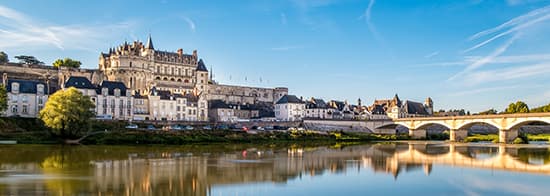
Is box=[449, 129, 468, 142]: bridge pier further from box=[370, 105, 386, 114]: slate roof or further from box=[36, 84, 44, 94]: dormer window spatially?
box=[36, 84, 44, 94]: dormer window

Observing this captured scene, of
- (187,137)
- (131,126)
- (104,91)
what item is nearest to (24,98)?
(104,91)

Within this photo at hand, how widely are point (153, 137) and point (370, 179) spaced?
26765 mm

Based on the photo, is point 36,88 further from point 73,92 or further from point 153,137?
point 153,137

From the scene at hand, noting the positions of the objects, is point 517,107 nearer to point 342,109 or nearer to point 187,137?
point 342,109

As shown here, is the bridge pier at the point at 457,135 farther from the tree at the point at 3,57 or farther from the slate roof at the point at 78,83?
the tree at the point at 3,57

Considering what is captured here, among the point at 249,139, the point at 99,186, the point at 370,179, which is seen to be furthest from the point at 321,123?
the point at 99,186

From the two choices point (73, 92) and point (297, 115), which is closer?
point (73, 92)

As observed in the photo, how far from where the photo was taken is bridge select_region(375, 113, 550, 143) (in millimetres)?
48844

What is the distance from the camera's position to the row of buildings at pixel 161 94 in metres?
56.7

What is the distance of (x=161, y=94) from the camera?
215 feet

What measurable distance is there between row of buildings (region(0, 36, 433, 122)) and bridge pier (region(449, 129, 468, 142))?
2349cm

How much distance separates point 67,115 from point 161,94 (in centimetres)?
2680

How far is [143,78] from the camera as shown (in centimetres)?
8862

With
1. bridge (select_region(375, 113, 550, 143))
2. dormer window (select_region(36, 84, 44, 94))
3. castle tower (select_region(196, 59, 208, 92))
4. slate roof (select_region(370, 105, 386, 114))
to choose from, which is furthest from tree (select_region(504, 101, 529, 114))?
dormer window (select_region(36, 84, 44, 94))
